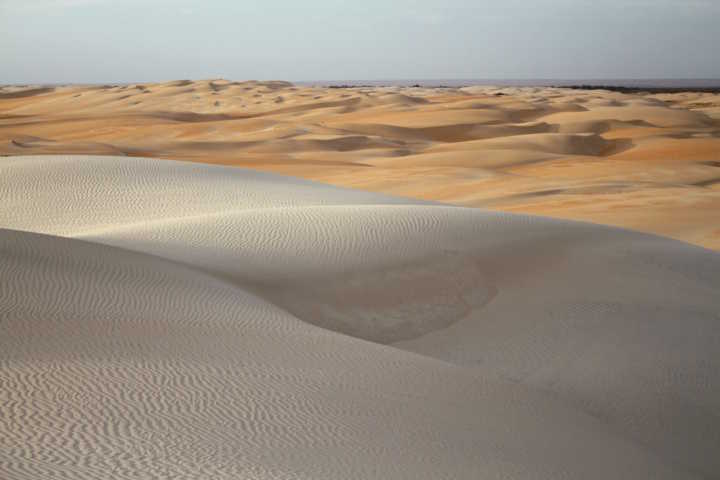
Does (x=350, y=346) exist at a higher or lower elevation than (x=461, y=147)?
higher

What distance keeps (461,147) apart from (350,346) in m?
21.7

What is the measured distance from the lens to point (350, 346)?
4.43 metres

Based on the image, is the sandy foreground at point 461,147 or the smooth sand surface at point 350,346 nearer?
the smooth sand surface at point 350,346

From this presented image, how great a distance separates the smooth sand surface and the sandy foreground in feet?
17.3

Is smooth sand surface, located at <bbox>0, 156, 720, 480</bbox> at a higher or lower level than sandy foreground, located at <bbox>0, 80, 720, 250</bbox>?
higher

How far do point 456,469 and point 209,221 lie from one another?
500 cm

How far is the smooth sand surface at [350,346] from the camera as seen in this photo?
291 cm

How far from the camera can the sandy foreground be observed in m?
14.5

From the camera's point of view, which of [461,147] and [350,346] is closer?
[350,346]

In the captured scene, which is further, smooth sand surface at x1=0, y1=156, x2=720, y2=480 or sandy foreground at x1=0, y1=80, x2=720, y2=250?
sandy foreground at x1=0, y1=80, x2=720, y2=250

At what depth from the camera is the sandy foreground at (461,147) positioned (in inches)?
571

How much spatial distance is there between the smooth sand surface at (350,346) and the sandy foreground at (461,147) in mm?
5261

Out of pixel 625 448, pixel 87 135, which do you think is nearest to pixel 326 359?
pixel 625 448

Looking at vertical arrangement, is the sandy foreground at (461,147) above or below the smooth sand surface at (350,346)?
below
